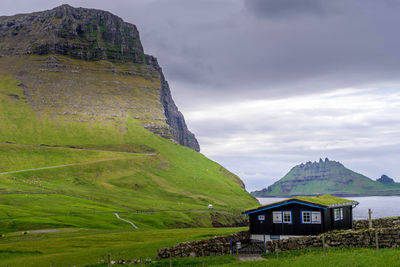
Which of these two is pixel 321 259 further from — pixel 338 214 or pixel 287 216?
pixel 338 214

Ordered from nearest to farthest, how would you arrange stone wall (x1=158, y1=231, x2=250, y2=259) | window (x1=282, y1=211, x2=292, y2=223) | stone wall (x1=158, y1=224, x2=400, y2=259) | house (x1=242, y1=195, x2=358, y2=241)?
stone wall (x1=158, y1=224, x2=400, y2=259) < stone wall (x1=158, y1=231, x2=250, y2=259) < house (x1=242, y1=195, x2=358, y2=241) < window (x1=282, y1=211, x2=292, y2=223)

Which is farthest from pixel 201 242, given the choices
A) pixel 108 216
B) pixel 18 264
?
pixel 108 216

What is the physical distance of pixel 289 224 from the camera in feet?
195

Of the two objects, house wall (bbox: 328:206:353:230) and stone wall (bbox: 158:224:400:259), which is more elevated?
house wall (bbox: 328:206:353:230)

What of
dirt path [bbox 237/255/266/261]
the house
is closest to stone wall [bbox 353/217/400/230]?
the house

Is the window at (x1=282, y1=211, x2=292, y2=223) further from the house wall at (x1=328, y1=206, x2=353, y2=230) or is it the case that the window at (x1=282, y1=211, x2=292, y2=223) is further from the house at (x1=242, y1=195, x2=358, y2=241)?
the house wall at (x1=328, y1=206, x2=353, y2=230)

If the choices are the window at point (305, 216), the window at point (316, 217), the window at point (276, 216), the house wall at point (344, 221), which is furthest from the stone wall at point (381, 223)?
the window at point (276, 216)

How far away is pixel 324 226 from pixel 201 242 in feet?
62.5

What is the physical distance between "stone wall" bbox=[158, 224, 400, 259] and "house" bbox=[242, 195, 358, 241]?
750 centimetres

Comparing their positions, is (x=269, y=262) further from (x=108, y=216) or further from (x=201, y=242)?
(x=108, y=216)

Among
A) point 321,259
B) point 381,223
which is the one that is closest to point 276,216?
point 381,223

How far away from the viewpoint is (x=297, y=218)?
58.8m

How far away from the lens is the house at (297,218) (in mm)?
58094

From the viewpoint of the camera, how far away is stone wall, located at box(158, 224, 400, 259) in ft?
137
